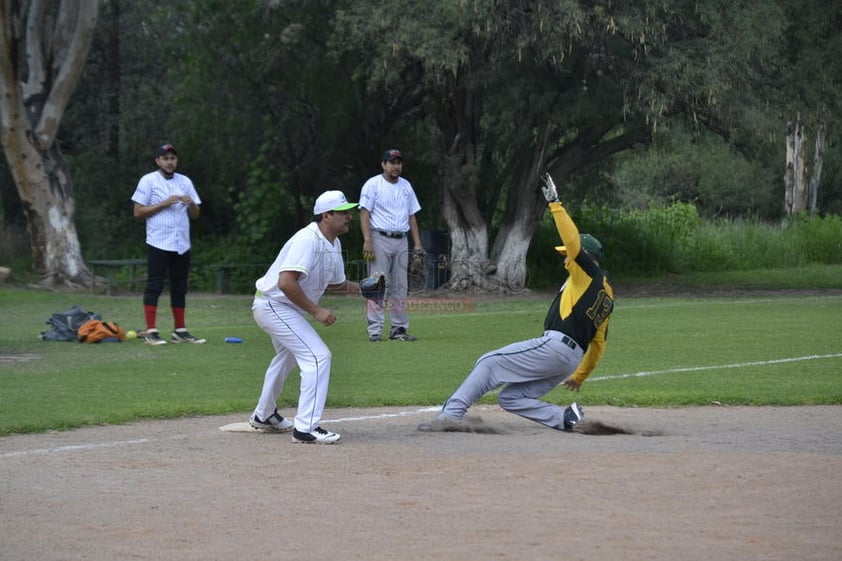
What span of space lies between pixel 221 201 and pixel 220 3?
5.41m

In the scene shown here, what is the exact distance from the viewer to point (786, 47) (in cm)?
2503

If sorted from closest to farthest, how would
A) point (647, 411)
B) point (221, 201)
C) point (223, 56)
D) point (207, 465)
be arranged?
point (207, 465)
point (647, 411)
point (223, 56)
point (221, 201)

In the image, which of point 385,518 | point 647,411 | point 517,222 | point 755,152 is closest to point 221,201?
point 517,222

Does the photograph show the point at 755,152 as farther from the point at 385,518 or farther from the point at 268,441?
the point at 385,518

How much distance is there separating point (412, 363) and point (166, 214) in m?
3.74

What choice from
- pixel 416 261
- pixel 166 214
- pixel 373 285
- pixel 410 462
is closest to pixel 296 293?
pixel 373 285

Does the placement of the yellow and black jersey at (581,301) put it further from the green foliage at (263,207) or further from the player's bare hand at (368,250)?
the green foliage at (263,207)

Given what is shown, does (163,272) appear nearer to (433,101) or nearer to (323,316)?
(323,316)

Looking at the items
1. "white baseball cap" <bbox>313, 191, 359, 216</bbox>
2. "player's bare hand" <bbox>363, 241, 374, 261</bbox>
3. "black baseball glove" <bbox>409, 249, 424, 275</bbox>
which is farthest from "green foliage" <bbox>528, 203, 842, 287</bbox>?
"white baseball cap" <bbox>313, 191, 359, 216</bbox>

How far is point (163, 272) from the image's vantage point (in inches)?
617

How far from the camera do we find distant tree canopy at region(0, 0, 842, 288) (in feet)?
77.8

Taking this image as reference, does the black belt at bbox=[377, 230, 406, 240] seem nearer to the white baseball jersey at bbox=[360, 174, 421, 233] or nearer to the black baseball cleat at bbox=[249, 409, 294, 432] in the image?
the white baseball jersey at bbox=[360, 174, 421, 233]

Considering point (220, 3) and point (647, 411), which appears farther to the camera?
point (220, 3)

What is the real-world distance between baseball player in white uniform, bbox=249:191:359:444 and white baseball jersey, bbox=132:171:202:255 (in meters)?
6.25
